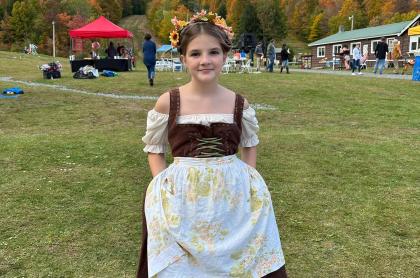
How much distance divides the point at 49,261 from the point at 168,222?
1.82m

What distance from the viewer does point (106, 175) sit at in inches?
221

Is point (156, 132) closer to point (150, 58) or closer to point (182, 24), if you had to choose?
point (182, 24)

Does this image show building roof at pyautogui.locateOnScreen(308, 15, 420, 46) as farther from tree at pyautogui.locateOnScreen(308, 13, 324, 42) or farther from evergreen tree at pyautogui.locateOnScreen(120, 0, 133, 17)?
evergreen tree at pyautogui.locateOnScreen(120, 0, 133, 17)

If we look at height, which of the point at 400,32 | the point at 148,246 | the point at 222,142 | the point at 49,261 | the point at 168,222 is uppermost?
the point at 400,32

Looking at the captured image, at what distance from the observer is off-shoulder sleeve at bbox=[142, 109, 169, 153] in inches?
90.9

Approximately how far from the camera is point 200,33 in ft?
7.38

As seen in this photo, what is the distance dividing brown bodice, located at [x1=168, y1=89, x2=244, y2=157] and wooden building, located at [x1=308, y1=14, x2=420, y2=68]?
3681 centimetres

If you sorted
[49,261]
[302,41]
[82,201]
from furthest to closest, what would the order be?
[302,41], [82,201], [49,261]

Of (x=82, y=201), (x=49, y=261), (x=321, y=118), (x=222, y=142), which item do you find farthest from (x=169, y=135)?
(x=321, y=118)

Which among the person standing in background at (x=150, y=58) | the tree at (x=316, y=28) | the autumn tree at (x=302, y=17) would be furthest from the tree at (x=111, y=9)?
the person standing in background at (x=150, y=58)

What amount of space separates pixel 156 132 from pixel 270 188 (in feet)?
10.1

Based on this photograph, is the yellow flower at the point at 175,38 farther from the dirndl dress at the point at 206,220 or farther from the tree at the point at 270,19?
the tree at the point at 270,19

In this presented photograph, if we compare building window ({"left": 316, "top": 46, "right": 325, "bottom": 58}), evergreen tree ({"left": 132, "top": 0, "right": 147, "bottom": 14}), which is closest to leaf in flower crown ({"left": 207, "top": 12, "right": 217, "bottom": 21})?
building window ({"left": 316, "top": 46, "right": 325, "bottom": 58})

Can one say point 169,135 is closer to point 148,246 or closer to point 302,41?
point 148,246
